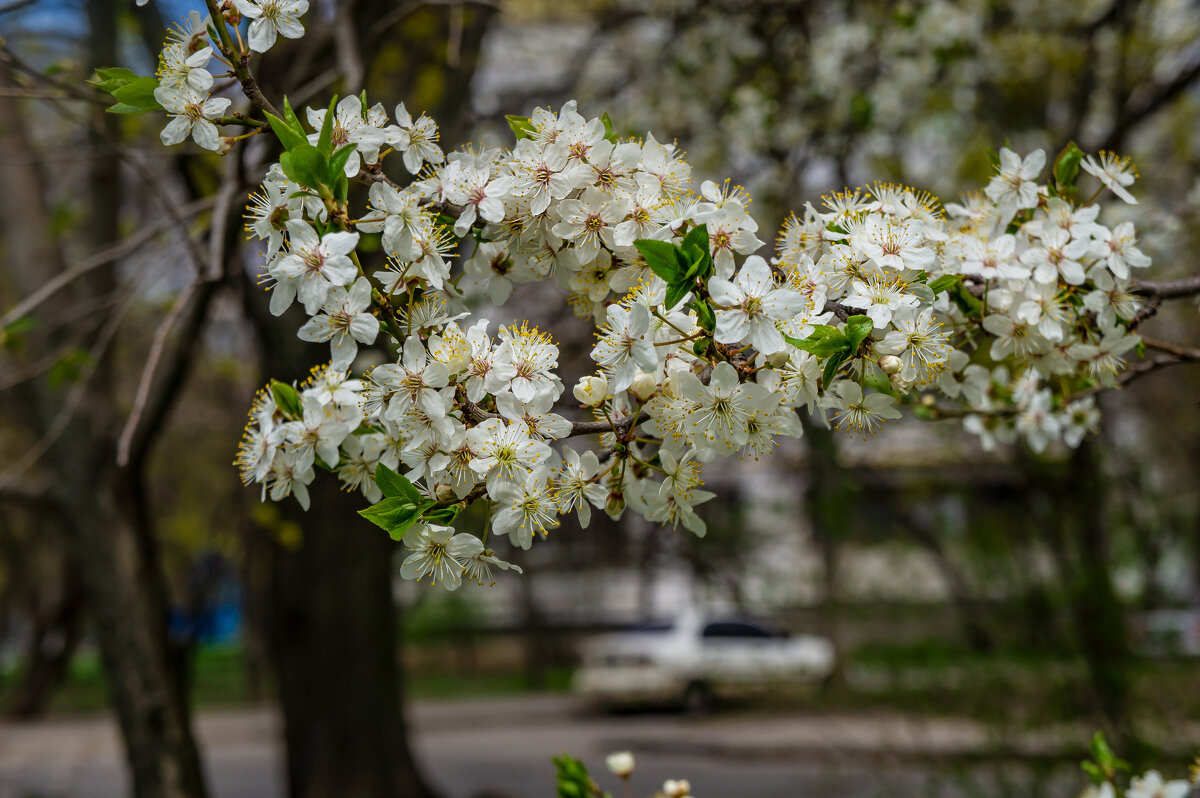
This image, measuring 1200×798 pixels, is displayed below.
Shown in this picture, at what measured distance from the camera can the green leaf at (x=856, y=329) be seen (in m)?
1.20

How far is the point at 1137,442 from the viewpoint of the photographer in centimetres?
913

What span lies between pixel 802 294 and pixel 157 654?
3.34m

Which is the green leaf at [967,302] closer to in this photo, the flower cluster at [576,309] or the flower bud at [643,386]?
the flower cluster at [576,309]

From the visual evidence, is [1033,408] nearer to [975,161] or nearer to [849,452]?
[849,452]

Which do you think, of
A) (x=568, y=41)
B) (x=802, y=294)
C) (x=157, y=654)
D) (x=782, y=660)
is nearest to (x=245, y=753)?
(x=782, y=660)

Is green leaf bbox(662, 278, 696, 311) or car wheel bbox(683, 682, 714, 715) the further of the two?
car wheel bbox(683, 682, 714, 715)

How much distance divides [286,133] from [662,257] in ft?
1.78

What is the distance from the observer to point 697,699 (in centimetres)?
1102

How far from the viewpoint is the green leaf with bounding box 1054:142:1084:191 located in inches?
63.6

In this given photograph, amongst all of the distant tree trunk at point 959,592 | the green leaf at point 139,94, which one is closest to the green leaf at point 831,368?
the green leaf at point 139,94

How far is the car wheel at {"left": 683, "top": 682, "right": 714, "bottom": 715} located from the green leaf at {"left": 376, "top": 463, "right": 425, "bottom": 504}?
9572mm

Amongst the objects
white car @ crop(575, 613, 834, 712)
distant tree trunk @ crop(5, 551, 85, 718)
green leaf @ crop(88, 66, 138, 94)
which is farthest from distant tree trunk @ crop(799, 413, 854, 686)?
distant tree trunk @ crop(5, 551, 85, 718)

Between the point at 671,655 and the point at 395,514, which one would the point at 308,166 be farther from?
the point at 671,655

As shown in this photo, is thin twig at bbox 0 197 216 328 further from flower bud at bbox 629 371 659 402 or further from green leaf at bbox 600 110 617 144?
flower bud at bbox 629 371 659 402
